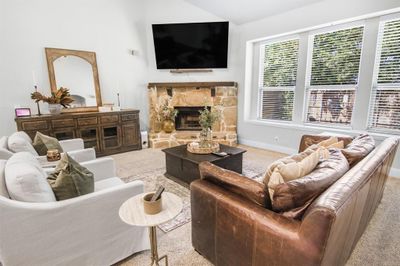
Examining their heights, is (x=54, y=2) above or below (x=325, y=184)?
above

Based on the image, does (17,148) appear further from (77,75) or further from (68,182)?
(77,75)

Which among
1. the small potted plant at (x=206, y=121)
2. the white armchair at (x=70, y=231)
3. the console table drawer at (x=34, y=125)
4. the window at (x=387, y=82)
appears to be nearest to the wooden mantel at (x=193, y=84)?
the small potted plant at (x=206, y=121)

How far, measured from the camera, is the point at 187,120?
217 inches

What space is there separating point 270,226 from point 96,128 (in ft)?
13.2

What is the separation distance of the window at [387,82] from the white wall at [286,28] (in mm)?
405

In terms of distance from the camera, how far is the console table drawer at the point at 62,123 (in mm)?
3808

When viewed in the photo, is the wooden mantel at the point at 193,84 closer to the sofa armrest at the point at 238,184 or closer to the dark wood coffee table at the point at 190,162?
the dark wood coffee table at the point at 190,162

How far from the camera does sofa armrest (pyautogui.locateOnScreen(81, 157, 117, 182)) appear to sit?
2.30 metres

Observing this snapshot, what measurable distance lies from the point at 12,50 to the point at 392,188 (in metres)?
6.36

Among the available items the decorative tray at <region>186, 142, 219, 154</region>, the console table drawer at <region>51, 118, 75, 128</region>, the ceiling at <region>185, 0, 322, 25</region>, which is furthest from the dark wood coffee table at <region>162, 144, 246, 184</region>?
the ceiling at <region>185, 0, 322, 25</region>

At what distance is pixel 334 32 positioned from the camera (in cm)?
379

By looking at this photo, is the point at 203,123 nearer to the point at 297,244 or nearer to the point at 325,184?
the point at 325,184

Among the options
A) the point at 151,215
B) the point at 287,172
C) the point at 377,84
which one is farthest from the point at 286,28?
the point at 151,215

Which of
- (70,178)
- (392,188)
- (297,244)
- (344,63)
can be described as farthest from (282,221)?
(344,63)
